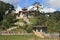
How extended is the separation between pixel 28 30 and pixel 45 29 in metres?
7.42

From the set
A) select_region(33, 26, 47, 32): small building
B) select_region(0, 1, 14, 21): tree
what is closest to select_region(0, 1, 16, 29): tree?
select_region(0, 1, 14, 21): tree

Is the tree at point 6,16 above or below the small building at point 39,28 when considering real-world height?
above

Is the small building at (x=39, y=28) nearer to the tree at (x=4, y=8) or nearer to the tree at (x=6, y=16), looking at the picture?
the tree at (x=6, y=16)

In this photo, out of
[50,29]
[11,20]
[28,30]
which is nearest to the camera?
[28,30]

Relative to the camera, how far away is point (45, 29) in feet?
220

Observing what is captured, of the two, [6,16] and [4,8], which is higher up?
[4,8]

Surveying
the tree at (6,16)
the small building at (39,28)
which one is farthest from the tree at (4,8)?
the small building at (39,28)

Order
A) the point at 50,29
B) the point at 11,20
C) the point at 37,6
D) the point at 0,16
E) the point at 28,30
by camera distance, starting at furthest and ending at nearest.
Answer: the point at 37,6
the point at 0,16
the point at 11,20
the point at 50,29
the point at 28,30

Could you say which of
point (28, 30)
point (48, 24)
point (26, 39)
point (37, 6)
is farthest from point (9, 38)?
point (37, 6)

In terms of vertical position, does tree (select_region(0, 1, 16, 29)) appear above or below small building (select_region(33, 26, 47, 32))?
above

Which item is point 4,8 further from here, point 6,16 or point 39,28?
point 39,28

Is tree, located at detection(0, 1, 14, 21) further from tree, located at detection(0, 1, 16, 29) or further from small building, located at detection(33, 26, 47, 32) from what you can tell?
small building, located at detection(33, 26, 47, 32)

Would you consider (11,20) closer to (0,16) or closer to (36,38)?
(0,16)

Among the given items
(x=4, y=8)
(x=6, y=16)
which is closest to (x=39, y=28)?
(x=6, y=16)
